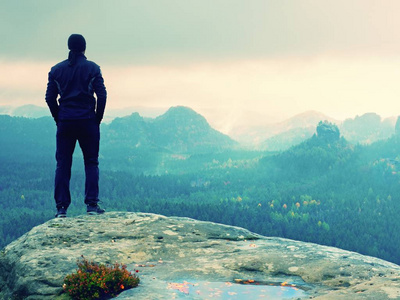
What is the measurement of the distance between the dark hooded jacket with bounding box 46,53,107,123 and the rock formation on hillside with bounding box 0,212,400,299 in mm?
3574

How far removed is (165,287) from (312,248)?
4.91 m

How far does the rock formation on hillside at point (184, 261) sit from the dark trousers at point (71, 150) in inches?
40.0

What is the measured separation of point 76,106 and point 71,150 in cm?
161

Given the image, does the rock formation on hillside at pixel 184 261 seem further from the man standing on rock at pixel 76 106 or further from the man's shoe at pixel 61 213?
the man standing on rock at pixel 76 106

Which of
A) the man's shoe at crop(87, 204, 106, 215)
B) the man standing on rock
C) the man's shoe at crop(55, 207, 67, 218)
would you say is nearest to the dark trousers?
the man standing on rock

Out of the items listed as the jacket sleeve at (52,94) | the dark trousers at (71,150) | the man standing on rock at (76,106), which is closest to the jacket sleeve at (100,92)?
the man standing on rock at (76,106)

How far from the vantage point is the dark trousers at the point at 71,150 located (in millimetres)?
15148

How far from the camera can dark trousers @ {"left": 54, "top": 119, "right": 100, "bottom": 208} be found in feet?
49.7

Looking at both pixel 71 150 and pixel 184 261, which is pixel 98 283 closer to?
pixel 184 261

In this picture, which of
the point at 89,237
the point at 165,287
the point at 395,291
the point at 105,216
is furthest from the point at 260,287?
the point at 105,216

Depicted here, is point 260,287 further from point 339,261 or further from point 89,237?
point 89,237

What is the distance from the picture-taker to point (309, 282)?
11250mm

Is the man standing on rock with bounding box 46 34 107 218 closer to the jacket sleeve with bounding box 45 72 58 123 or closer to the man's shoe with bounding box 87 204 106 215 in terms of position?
→ the jacket sleeve with bounding box 45 72 58 123

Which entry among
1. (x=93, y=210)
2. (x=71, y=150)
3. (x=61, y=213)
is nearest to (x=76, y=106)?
(x=71, y=150)
